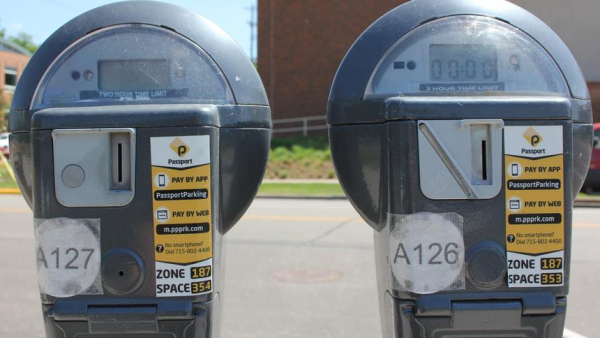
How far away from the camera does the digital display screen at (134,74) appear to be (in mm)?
1881

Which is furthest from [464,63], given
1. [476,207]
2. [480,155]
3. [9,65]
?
[9,65]

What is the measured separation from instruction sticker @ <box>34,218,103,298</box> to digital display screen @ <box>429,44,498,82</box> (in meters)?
1.05

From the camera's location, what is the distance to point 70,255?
1.77 meters

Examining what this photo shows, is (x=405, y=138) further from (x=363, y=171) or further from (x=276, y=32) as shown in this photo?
(x=276, y=32)

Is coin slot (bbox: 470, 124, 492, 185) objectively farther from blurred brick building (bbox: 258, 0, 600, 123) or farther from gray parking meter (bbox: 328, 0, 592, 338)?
blurred brick building (bbox: 258, 0, 600, 123)

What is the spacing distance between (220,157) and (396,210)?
53cm

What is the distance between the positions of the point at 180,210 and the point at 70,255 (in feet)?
1.09

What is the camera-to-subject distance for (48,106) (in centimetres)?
191

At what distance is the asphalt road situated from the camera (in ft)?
14.3

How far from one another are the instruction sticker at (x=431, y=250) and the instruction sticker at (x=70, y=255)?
32.3 inches

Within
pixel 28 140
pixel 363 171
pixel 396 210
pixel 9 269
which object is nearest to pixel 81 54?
pixel 28 140

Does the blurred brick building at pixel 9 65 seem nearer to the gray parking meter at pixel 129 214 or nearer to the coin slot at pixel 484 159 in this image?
the gray parking meter at pixel 129 214

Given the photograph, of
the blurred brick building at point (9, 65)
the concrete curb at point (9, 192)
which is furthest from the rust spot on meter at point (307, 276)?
the blurred brick building at point (9, 65)

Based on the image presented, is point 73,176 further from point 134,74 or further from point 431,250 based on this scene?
point 431,250
